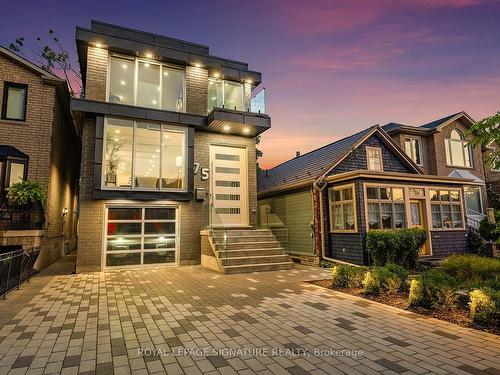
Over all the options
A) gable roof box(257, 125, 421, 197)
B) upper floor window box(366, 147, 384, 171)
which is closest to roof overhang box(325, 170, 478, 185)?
gable roof box(257, 125, 421, 197)

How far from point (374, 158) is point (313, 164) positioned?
302 cm

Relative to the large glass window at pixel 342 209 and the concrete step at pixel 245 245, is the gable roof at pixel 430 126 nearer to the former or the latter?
the large glass window at pixel 342 209

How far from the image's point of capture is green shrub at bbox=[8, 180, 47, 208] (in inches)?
398

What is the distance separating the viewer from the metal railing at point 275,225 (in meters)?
14.5

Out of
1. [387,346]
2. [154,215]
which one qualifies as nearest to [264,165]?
[154,215]

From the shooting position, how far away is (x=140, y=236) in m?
11.2

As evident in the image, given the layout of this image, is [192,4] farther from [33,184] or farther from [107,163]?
[33,184]

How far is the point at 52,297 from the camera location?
6.64 metres

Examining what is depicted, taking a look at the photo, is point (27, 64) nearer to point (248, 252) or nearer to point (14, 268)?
point (14, 268)

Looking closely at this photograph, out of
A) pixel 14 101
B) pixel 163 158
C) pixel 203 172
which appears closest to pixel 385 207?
pixel 203 172

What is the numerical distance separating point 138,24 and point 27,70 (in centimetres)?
552


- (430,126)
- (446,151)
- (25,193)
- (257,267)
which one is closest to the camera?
(25,193)

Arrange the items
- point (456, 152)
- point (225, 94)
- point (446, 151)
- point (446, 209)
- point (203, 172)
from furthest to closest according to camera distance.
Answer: point (456, 152) → point (446, 151) → point (225, 94) → point (446, 209) → point (203, 172)

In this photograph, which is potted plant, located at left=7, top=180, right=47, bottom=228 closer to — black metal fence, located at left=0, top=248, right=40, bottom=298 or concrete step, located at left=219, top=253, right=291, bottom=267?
black metal fence, located at left=0, top=248, right=40, bottom=298
